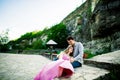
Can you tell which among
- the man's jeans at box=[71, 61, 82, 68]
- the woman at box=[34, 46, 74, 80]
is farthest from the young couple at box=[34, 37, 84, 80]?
the man's jeans at box=[71, 61, 82, 68]

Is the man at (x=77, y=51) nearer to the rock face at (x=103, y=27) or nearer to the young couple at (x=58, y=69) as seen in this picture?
the young couple at (x=58, y=69)

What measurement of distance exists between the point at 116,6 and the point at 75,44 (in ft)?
50.4

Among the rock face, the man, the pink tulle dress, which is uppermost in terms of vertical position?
the rock face

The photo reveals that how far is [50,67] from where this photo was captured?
15.1 feet

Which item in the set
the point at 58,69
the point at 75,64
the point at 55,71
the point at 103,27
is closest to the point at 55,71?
the point at 55,71

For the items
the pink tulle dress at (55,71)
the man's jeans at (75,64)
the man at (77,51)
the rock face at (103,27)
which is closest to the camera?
the pink tulle dress at (55,71)

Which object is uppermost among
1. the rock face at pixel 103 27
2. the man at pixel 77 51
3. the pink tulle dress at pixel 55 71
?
the rock face at pixel 103 27

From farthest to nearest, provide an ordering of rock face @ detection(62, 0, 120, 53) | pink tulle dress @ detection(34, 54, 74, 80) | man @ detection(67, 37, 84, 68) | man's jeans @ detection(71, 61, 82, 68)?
rock face @ detection(62, 0, 120, 53) < man's jeans @ detection(71, 61, 82, 68) < man @ detection(67, 37, 84, 68) < pink tulle dress @ detection(34, 54, 74, 80)

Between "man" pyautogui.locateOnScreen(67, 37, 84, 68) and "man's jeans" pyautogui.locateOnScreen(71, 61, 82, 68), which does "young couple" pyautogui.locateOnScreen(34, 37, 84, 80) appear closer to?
"man" pyautogui.locateOnScreen(67, 37, 84, 68)

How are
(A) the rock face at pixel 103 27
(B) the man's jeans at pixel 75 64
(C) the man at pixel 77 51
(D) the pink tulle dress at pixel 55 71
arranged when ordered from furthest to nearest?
(A) the rock face at pixel 103 27, (B) the man's jeans at pixel 75 64, (C) the man at pixel 77 51, (D) the pink tulle dress at pixel 55 71

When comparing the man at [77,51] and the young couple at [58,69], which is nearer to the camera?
the young couple at [58,69]

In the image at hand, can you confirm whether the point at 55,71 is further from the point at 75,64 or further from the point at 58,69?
the point at 75,64

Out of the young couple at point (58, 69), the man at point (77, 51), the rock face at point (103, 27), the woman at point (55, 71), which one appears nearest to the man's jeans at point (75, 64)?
the man at point (77, 51)

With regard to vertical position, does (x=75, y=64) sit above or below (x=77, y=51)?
below
